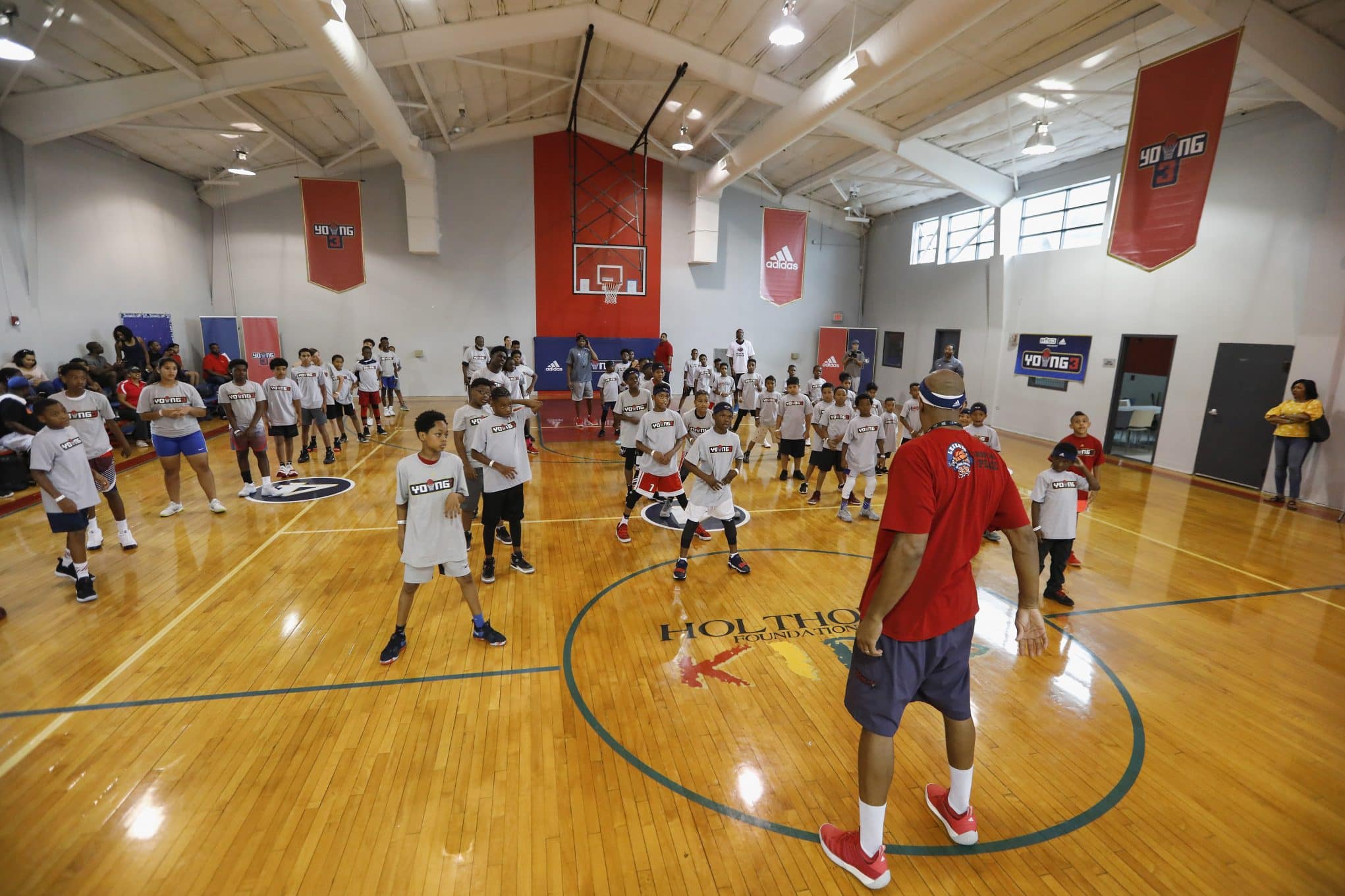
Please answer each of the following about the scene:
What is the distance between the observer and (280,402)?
317 inches

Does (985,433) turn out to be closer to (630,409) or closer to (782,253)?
(630,409)

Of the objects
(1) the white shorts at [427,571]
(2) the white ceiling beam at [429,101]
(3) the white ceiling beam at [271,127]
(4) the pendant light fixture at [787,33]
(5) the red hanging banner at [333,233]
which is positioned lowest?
(1) the white shorts at [427,571]

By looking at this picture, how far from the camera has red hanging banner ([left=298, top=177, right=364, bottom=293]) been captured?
1459 cm

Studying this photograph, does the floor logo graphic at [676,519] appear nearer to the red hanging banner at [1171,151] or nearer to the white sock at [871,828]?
the white sock at [871,828]

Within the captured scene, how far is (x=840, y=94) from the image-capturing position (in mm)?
9398

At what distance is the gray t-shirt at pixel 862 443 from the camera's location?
7184 mm

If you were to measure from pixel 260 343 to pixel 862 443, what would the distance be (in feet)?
48.5

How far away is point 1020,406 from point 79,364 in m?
15.7

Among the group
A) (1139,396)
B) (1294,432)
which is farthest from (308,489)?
(1139,396)

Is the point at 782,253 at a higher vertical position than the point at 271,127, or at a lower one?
lower

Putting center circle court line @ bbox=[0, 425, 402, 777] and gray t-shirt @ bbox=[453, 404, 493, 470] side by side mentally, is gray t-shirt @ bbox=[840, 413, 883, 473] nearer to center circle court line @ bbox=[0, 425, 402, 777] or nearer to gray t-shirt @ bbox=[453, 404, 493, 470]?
gray t-shirt @ bbox=[453, 404, 493, 470]

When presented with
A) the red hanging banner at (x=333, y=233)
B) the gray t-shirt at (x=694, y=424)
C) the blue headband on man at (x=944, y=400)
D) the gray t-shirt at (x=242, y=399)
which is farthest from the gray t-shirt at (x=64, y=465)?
the red hanging banner at (x=333, y=233)

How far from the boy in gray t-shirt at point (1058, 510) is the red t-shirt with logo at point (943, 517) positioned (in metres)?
3.20

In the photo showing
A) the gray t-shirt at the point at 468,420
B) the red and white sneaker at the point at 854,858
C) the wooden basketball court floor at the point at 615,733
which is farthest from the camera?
the gray t-shirt at the point at 468,420
